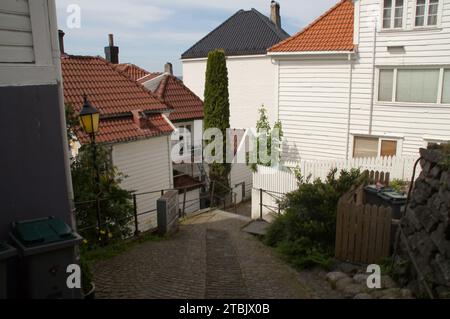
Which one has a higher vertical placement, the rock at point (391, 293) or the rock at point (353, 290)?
the rock at point (391, 293)

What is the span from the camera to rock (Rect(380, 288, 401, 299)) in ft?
19.4

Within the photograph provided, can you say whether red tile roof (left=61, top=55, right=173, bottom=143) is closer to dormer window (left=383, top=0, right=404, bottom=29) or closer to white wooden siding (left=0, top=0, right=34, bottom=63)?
white wooden siding (left=0, top=0, right=34, bottom=63)

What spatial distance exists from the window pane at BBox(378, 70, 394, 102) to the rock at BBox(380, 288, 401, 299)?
9.76 meters

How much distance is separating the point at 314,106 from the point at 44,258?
13.0 meters

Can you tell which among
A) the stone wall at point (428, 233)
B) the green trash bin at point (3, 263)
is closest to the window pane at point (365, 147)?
the stone wall at point (428, 233)

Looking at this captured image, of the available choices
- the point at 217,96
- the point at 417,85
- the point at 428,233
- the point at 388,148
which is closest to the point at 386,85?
the point at 417,85

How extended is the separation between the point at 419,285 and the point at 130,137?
10.5 m

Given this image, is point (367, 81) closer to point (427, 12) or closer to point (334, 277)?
point (427, 12)

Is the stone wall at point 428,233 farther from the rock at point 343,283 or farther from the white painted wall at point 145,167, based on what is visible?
the white painted wall at point 145,167

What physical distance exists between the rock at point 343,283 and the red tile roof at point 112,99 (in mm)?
8849

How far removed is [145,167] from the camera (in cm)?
1512

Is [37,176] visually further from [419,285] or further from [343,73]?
[343,73]

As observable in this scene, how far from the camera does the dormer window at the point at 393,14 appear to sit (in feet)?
44.8
